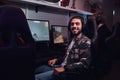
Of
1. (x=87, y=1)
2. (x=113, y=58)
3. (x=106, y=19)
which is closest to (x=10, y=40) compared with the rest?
(x=106, y=19)

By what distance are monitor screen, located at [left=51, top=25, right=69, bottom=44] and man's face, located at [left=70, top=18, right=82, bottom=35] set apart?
2.89 feet

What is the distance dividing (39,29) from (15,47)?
1908 mm

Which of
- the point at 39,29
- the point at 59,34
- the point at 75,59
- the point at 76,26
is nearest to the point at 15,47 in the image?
the point at 75,59

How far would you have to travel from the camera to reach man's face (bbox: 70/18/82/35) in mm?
2496

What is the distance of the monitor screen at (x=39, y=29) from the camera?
301 centimetres

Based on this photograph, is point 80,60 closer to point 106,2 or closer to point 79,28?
point 79,28

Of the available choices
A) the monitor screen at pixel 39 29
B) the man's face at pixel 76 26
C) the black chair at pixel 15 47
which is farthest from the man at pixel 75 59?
the black chair at pixel 15 47

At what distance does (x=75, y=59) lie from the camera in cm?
233

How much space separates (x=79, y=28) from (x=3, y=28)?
1.42 metres

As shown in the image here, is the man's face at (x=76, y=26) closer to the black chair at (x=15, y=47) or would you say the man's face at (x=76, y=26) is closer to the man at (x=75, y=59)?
the man at (x=75, y=59)

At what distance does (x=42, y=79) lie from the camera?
91.8 inches

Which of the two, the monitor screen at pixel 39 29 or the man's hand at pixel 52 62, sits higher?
the monitor screen at pixel 39 29

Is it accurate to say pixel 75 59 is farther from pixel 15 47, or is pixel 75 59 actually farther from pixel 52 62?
pixel 15 47

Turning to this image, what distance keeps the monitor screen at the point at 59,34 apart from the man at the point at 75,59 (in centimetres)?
84
